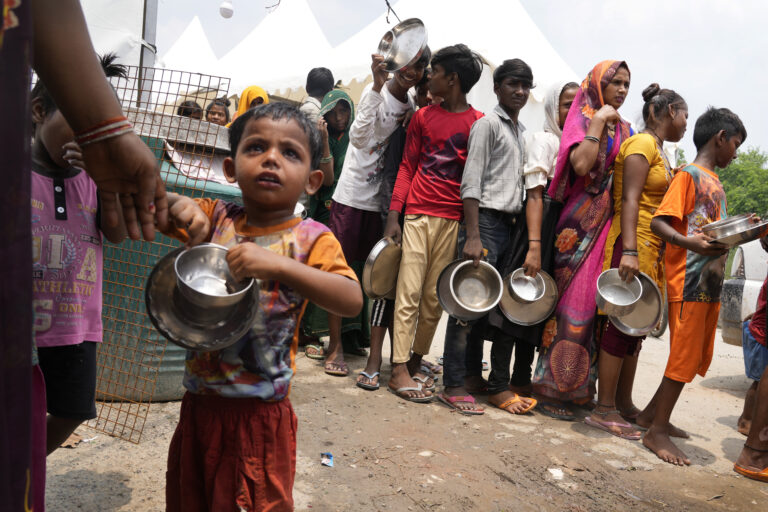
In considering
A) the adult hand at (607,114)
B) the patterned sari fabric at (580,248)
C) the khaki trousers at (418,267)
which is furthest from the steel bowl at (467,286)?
the adult hand at (607,114)

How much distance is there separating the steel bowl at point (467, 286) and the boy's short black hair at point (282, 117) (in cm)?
199

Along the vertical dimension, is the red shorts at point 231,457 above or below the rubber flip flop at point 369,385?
above

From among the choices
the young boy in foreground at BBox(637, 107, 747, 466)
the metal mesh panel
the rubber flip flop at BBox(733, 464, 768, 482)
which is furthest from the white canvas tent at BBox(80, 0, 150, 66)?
the rubber flip flop at BBox(733, 464, 768, 482)

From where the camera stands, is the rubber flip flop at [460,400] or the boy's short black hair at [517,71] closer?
the rubber flip flop at [460,400]

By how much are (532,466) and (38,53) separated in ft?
8.83

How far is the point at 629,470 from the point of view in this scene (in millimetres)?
2938

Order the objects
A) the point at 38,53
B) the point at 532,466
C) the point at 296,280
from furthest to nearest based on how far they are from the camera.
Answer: the point at 532,466
the point at 296,280
the point at 38,53

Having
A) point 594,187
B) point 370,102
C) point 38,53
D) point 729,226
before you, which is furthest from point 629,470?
point 38,53

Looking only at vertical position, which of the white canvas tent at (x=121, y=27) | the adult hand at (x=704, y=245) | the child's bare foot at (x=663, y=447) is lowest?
the child's bare foot at (x=663, y=447)

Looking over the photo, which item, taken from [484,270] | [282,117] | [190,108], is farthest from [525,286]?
[282,117]

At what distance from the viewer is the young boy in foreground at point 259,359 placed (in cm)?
145

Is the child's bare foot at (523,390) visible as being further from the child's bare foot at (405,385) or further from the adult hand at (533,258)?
the adult hand at (533,258)

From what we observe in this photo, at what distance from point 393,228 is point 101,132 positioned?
2862 millimetres

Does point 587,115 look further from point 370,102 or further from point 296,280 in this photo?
point 296,280
